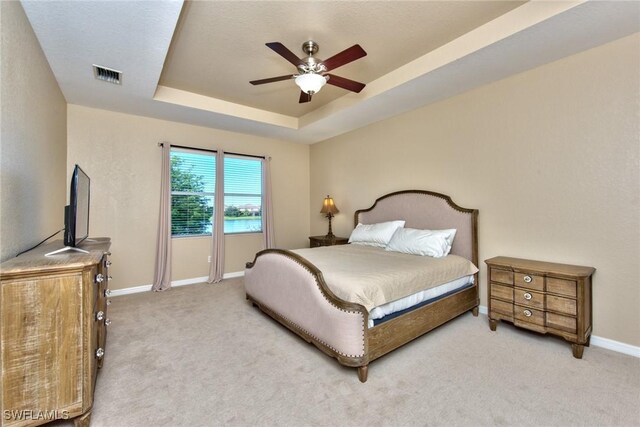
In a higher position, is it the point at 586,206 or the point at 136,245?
the point at 586,206

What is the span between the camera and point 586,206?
243 centimetres

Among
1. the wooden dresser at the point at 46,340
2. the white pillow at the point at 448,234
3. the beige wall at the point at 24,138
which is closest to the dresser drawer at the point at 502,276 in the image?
the white pillow at the point at 448,234

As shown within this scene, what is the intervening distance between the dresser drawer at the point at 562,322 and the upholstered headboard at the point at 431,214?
0.86 m

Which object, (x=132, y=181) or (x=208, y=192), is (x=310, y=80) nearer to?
(x=208, y=192)

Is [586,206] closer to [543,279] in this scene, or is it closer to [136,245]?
[543,279]

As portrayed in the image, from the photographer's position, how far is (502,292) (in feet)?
8.52

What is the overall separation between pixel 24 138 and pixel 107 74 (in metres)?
1.16

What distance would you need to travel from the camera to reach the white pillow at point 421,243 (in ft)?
9.88

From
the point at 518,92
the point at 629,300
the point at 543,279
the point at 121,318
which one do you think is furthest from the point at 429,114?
the point at 121,318

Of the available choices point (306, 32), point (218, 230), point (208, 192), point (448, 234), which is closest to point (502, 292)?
point (448, 234)

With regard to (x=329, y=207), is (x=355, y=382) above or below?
below

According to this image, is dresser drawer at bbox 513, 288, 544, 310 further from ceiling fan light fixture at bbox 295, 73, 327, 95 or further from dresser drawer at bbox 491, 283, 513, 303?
ceiling fan light fixture at bbox 295, 73, 327, 95

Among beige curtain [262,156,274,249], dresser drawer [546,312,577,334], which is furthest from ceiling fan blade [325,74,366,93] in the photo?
beige curtain [262,156,274,249]

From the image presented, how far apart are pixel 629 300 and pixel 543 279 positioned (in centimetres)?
62
